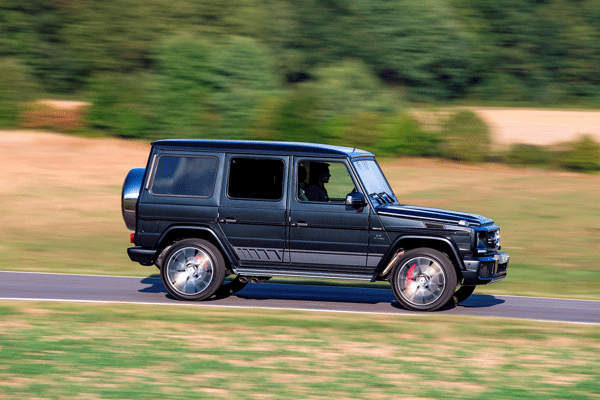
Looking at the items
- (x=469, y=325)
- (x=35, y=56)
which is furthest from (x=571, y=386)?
(x=35, y=56)

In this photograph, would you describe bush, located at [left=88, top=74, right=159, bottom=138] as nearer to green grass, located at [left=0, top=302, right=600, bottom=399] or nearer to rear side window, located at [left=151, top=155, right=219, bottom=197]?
rear side window, located at [left=151, top=155, right=219, bottom=197]

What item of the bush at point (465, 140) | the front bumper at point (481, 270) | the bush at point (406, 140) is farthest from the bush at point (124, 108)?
the front bumper at point (481, 270)

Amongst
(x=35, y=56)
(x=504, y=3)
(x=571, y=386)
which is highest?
(x=504, y=3)

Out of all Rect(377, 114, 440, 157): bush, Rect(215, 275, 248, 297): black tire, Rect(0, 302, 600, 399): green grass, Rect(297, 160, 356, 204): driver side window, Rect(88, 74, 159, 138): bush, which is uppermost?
Rect(88, 74, 159, 138): bush

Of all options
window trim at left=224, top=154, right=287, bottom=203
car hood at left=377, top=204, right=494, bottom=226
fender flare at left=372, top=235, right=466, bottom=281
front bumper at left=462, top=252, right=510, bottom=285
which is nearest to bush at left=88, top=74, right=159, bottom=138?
window trim at left=224, top=154, right=287, bottom=203

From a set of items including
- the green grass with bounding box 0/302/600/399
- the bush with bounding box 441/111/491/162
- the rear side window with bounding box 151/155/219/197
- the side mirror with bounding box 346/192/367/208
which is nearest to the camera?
the green grass with bounding box 0/302/600/399

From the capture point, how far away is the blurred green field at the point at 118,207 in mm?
15484

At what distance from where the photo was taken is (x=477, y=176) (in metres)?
31.8

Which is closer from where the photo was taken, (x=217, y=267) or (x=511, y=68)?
(x=217, y=267)

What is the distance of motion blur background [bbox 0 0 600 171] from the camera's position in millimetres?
36625

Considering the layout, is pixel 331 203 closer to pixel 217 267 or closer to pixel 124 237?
pixel 217 267

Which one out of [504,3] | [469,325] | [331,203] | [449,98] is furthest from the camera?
[504,3]

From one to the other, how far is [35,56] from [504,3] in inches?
A: 1644

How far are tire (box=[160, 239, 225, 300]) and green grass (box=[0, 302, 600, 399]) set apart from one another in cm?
52
